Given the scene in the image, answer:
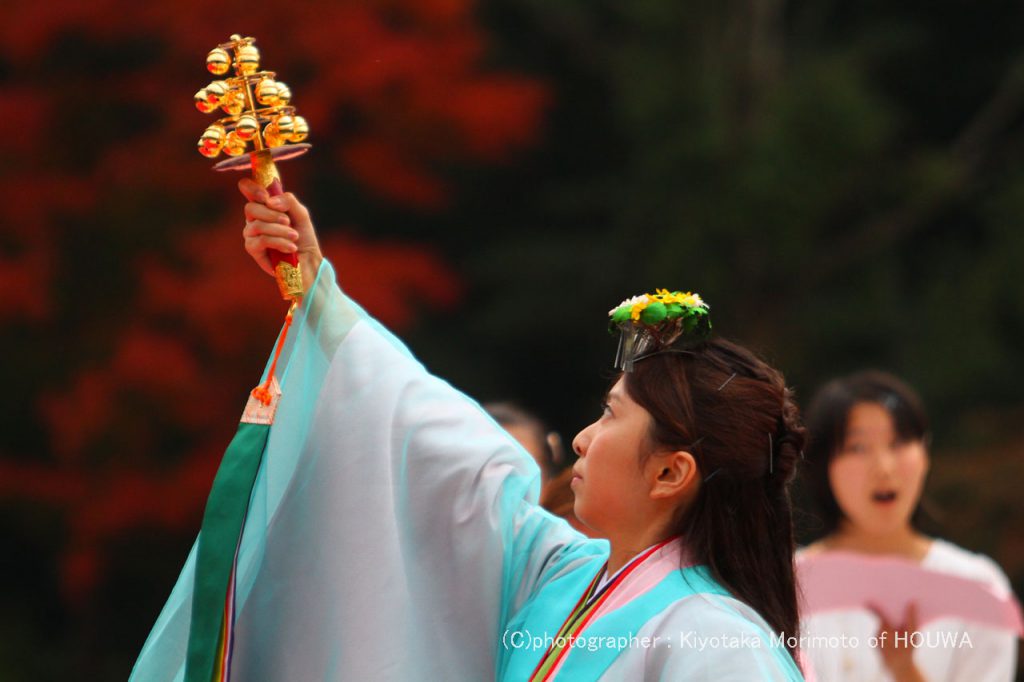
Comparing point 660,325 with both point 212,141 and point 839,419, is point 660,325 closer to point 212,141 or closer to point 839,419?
point 212,141

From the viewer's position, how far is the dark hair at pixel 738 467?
2.00 m

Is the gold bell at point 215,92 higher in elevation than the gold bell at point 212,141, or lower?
higher

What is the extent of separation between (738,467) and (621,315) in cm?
32

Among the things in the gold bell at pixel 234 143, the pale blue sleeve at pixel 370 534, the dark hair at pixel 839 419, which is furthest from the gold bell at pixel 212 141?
the dark hair at pixel 839 419

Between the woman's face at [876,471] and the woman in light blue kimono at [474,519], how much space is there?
1.41 metres

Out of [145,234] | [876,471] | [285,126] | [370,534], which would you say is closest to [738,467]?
[370,534]

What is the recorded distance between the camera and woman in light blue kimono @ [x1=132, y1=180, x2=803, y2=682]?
202 centimetres

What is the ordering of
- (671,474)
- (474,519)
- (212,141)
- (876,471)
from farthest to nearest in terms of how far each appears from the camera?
1. (876,471)
2. (474,519)
3. (671,474)
4. (212,141)

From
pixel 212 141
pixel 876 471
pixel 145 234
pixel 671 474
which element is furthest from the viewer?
pixel 145 234

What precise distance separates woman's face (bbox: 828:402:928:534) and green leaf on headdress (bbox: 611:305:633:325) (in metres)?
1.48

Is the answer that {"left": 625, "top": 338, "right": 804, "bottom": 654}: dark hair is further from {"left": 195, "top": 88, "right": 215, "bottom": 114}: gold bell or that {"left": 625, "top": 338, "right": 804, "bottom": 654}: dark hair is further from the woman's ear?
{"left": 195, "top": 88, "right": 215, "bottom": 114}: gold bell

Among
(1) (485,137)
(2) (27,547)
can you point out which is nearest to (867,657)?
(1) (485,137)

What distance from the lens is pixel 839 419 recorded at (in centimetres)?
350

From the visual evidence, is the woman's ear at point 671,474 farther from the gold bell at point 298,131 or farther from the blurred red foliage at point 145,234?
the blurred red foliage at point 145,234
